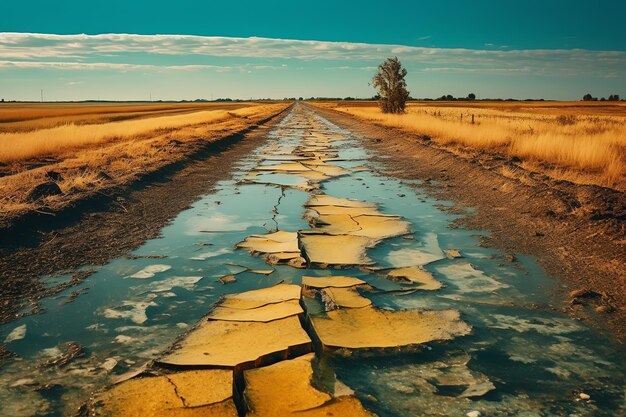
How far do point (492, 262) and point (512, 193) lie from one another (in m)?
3.96

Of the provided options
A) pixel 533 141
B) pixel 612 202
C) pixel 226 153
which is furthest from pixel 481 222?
pixel 226 153

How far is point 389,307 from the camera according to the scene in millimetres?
3791

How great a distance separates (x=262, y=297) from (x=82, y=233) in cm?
315

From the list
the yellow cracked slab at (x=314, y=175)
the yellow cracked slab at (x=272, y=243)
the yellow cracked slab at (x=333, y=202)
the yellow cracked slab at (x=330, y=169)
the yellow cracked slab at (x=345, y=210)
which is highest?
the yellow cracked slab at (x=330, y=169)

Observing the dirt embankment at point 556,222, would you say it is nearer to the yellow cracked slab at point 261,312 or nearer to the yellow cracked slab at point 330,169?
the yellow cracked slab at point 330,169

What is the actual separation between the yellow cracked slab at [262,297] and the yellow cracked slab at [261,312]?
2.7 inches

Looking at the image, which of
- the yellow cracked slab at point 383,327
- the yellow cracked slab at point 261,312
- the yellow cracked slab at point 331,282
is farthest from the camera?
the yellow cracked slab at point 331,282

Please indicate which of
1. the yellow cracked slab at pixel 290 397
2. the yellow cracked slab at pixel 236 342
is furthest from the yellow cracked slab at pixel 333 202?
the yellow cracked slab at pixel 290 397

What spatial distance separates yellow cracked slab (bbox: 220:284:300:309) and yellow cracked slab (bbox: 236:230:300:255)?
3.55 feet

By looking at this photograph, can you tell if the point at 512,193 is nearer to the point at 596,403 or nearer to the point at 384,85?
the point at 596,403

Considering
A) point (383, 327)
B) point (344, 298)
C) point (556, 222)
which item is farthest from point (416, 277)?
point (556, 222)

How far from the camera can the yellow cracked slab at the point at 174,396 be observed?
2.37 m

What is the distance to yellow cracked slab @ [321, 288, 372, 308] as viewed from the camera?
12.4 ft

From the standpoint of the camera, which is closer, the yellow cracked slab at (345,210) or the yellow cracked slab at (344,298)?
the yellow cracked slab at (344,298)
